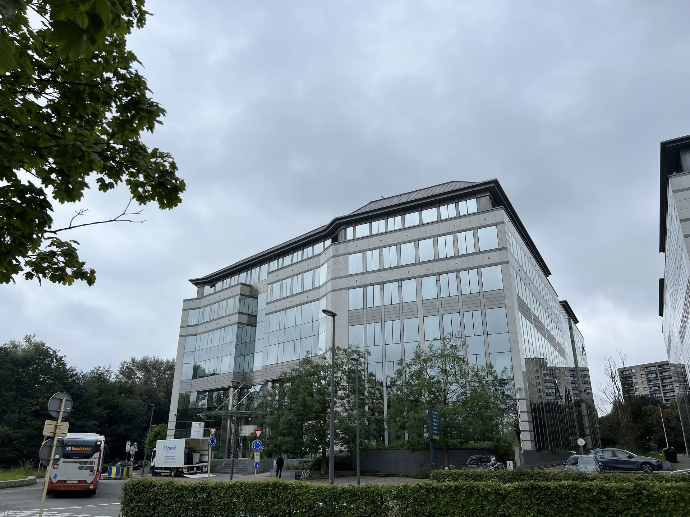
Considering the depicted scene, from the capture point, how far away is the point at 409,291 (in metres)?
43.2

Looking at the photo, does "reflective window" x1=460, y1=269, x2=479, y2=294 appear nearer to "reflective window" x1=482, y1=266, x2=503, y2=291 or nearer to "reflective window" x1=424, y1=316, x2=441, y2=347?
"reflective window" x1=482, y1=266, x2=503, y2=291

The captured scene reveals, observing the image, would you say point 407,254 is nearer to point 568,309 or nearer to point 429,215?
point 429,215

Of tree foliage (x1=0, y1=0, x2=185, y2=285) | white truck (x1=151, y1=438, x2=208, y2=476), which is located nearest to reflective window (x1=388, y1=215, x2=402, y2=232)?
white truck (x1=151, y1=438, x2=208, y2=476)

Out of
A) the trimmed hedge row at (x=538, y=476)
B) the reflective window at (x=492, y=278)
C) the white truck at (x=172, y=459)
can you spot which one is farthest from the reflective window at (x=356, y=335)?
the trimmed hedge row at (x=538, y=476)

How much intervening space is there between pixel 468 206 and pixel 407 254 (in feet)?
22.2

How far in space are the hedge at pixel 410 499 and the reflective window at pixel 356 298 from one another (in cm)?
3271

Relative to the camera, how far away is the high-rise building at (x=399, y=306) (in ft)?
130

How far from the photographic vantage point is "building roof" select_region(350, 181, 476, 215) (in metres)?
44.8

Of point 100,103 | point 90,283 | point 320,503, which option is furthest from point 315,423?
point 100,103

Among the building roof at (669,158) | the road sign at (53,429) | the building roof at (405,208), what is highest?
the building roof at (669,158)

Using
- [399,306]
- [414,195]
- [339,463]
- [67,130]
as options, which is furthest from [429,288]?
[67,130]

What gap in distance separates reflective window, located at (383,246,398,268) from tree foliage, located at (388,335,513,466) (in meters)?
10.8

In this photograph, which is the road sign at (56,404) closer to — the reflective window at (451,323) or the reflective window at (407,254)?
the reflective window at (451,323)

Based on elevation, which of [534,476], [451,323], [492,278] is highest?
[492,278]
